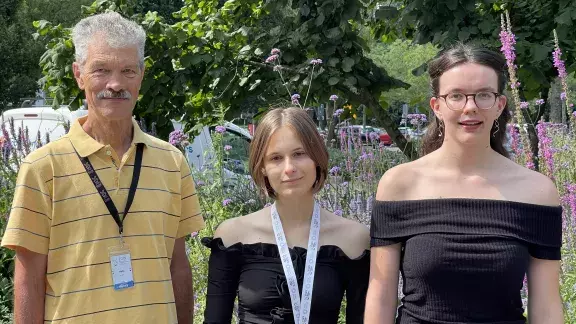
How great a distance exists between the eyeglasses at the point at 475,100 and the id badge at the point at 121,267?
1.24 m

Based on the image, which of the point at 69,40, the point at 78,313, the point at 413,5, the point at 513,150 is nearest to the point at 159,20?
the point at 69,40

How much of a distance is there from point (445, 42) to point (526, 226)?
4.10m

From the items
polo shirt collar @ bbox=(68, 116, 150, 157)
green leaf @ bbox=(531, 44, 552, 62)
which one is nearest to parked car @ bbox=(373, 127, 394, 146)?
green leaf @ bbox=(531, 44, 552, 62)

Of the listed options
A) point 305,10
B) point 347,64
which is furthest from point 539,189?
point 305,10

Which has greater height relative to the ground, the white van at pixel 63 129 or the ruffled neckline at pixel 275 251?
the white van at pixel 63 129

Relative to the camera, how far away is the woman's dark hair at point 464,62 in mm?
2541

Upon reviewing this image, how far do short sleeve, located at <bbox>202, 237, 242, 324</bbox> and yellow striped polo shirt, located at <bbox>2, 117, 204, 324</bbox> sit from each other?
6.5 inches

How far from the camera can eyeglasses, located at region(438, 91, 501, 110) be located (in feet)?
8.08

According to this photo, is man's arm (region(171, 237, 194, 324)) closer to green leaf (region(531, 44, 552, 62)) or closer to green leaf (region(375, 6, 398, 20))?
green leaf (region(531, 44, 552, 62))

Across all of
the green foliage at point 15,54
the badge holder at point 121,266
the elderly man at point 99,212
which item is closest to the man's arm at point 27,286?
the elderly man at point 99,212

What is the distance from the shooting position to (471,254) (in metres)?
2.44

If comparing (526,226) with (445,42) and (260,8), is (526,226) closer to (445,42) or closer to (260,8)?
(445,42)

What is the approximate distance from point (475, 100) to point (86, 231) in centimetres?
141

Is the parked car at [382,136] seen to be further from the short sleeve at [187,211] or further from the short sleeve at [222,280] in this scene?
the short sleeve at [222,280]
